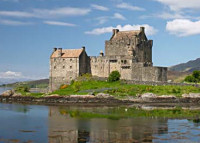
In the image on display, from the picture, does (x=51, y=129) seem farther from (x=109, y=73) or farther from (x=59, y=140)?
(x=109, y=73)

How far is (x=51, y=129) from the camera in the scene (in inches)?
1307

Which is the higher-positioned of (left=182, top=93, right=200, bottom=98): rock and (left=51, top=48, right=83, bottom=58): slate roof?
(left=51, top=48, right=83, bottom=58): slate roof

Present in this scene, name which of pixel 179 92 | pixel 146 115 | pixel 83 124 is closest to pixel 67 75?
pixel 179 92

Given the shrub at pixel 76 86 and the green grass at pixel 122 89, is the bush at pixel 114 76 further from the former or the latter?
the shrub at pixel 76 86

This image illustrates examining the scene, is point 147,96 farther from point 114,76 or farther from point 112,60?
point 112,60

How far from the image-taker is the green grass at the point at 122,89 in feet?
213

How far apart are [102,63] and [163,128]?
47459 millimetres

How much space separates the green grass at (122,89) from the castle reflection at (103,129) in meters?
24.6

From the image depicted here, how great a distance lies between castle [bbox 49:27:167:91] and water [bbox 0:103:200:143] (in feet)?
115

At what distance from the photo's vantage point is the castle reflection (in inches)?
1123

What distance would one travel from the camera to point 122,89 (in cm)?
6706

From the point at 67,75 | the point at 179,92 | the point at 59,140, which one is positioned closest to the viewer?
the point at 59,140

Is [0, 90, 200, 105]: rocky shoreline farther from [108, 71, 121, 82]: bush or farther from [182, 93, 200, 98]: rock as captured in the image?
[108, 71, 121, 82]: bush

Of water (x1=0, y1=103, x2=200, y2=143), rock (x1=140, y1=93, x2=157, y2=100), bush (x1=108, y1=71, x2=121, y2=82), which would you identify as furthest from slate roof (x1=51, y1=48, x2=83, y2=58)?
water (x1=0, y1=103, x2=200, y2=143)
